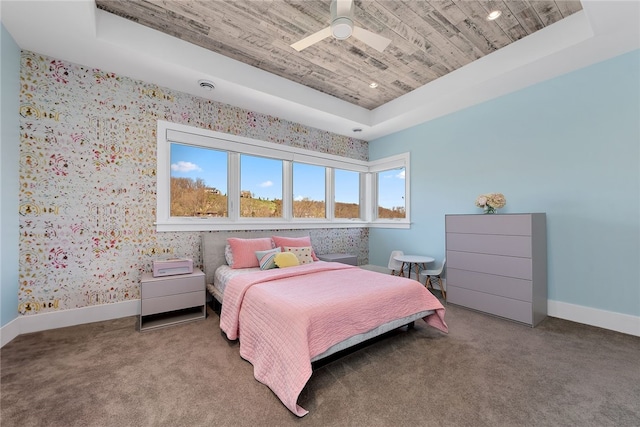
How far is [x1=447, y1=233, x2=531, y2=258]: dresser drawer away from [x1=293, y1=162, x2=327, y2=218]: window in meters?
2.27

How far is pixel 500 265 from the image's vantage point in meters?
2.96

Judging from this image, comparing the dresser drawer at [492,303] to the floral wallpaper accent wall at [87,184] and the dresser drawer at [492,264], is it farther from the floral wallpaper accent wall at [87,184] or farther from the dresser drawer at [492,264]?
the floral wallpaper accent wall at [87,184]

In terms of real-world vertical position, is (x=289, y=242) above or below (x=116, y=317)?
above

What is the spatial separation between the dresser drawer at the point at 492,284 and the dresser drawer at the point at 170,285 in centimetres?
310

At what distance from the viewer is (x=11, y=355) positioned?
6.81 ft

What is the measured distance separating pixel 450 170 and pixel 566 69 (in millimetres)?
1627

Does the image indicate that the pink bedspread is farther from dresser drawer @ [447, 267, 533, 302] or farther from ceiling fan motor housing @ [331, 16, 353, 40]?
ceiling fan motor housing @ [331, 16, 353, 40]

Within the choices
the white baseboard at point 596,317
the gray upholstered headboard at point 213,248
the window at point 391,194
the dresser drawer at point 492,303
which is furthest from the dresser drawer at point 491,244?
the gray upholstered headboard at point 213,248

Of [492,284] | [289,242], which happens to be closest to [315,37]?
[289,242]

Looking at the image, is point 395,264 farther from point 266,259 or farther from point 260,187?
point 260,187

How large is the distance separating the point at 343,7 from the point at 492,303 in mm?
3366

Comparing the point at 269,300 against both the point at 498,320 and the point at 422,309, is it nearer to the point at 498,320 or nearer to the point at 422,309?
the point at 422,309

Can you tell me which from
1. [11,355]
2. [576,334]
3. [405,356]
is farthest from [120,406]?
[576,334]

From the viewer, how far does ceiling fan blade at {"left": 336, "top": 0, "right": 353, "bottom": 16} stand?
205cm
